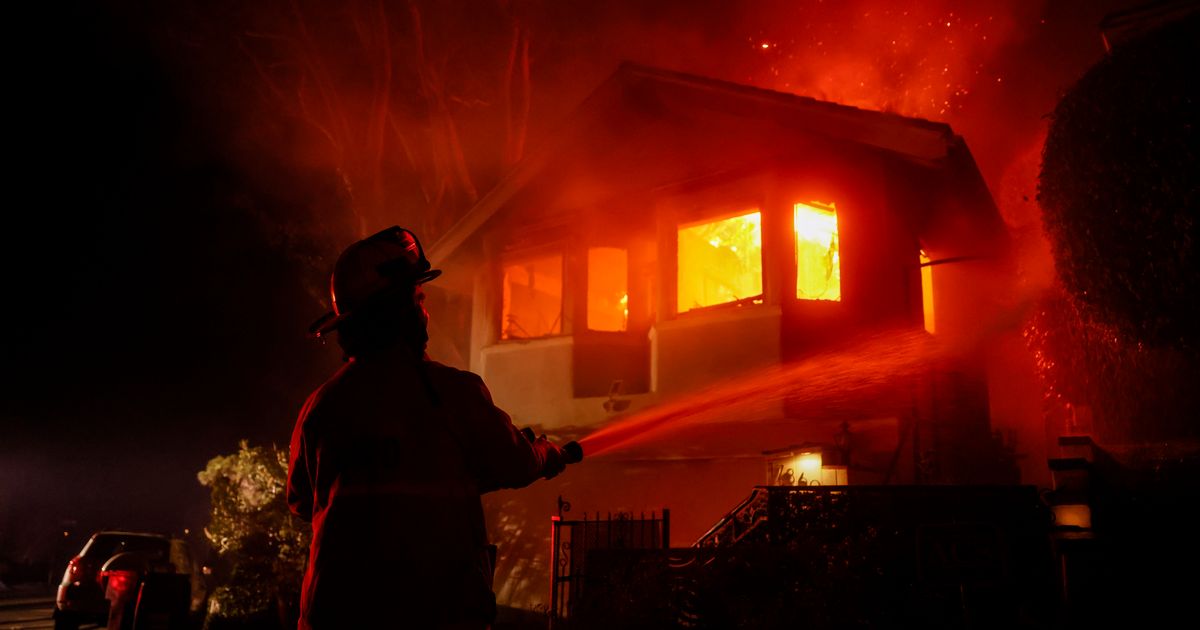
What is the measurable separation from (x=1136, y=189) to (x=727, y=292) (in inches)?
267

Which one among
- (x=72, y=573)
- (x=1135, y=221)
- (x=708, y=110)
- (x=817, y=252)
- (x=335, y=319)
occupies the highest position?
(x=708, y=110)

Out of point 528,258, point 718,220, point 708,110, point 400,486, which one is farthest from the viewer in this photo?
point 528,258

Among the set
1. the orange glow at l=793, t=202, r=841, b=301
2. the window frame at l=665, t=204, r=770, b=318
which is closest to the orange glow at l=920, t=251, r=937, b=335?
the orange glow at l=793, t=202, r=841, b=301

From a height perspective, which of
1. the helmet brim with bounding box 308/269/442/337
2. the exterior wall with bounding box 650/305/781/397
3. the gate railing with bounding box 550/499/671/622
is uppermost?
the exterior wall with bounding box 650/305/781/397

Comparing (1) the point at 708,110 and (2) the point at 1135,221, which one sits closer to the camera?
(2) the point at 1135,221

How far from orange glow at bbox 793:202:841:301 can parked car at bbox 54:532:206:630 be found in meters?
9.43

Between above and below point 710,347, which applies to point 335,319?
below

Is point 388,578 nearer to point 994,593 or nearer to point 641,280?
point 994,593

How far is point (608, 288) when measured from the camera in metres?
15.2

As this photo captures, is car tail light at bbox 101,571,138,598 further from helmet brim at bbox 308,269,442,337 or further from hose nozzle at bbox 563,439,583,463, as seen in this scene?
hose nozzle at bbox 563,439,583,463

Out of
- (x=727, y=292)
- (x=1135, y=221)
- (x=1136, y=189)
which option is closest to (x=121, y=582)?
(x=727, y=292)

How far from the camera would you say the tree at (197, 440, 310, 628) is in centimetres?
1462

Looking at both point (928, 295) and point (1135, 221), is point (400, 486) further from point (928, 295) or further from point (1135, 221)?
point (928, 295)

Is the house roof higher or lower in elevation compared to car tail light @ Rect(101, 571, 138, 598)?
higher
